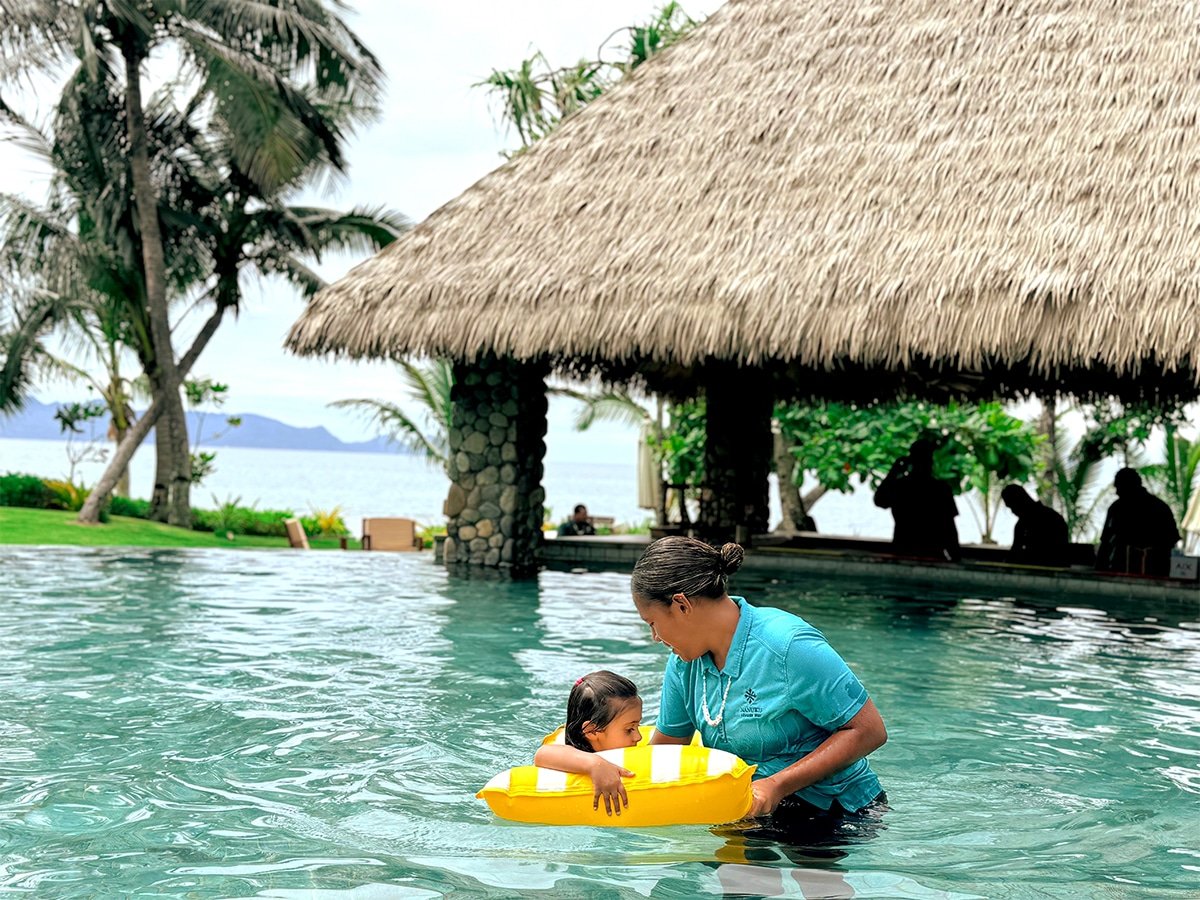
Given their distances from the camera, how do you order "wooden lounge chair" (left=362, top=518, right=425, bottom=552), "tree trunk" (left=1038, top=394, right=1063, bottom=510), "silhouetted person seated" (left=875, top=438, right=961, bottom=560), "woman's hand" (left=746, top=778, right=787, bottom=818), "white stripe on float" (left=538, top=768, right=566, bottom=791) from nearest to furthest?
"woman's hand" (left=746, top=778, right=787, bottom=818)
"white stripe on float" (left=538, top=768, right=566, bottom=791)
"silhouetted person seated" (left=875, top=438, right=961, bottom=560)
"wooden lounge chair" (left=362, top=518, right=425, bottom=552)
"tree trunk" (left=1038, top=394, right=1063, bottom=510)

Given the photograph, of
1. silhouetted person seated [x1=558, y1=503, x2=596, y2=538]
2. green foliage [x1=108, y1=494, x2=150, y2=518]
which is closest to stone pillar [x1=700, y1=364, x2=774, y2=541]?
silhouetted person seated [x1=558, y1=503, x2=596, y2=538]

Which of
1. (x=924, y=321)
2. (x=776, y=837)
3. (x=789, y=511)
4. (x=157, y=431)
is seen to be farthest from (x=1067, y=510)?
(x=776, y=837)

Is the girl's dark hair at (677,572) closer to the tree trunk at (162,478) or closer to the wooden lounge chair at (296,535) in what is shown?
the wooden lounge chair at (296,535)

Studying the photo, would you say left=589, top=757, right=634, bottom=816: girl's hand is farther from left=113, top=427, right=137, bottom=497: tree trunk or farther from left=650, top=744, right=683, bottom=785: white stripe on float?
left=113, top=427, right=137, bottom=497: tree trunk

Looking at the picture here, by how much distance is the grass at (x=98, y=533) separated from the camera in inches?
640

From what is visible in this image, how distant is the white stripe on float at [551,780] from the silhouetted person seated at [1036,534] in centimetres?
1014

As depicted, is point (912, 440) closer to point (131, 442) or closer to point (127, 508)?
point (131, 442)

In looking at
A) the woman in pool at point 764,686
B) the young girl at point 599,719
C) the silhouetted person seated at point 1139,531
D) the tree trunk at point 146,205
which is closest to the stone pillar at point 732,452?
the silhouetted person seated at point 1139,531

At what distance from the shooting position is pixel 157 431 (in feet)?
65.3

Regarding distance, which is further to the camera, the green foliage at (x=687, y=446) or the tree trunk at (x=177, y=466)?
the tree trunk at (x=177, y=466)

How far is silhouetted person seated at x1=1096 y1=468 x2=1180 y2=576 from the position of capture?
39.5ft

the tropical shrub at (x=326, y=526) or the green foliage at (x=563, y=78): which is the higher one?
the green foliage at (x=563, y=78)

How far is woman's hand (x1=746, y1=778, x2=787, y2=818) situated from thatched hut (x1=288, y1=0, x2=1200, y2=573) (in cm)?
Answer: 623

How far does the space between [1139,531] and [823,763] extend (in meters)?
9.83
